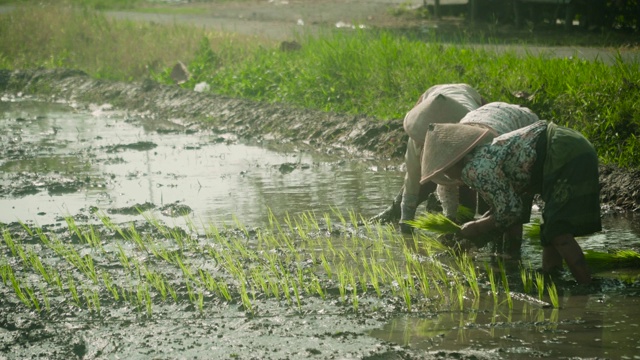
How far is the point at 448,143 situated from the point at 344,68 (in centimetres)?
619

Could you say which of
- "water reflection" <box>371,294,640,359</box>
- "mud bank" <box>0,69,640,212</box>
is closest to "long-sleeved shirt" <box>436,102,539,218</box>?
"water reflection" <box>371,294,640,359</box>

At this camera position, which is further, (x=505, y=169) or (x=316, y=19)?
(x=316, y=19)

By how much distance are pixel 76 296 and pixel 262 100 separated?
720 centimetres

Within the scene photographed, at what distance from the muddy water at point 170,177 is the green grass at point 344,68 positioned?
1218 millimetres

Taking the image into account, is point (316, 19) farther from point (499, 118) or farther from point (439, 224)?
point (499, 118)

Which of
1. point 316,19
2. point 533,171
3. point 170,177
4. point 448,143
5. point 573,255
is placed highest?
point 316,19

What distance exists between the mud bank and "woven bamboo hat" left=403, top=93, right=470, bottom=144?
1.80m

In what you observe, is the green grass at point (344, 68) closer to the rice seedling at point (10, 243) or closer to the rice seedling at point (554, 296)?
the rice seedling at point (554, 296)

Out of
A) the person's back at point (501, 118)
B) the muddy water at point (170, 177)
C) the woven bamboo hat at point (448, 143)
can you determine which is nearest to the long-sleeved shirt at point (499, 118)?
the person's back at point (501, 118)

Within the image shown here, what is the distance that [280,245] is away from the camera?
6.21 meters

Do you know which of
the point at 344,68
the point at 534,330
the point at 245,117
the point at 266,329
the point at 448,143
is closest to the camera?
the point at 534,330

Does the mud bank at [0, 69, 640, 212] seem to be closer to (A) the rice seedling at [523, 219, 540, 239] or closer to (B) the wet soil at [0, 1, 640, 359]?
(B) the wet soil at [0, 1, 640, 359]

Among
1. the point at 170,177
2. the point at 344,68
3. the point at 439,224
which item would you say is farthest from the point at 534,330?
the point at 344,68

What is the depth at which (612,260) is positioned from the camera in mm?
5160
